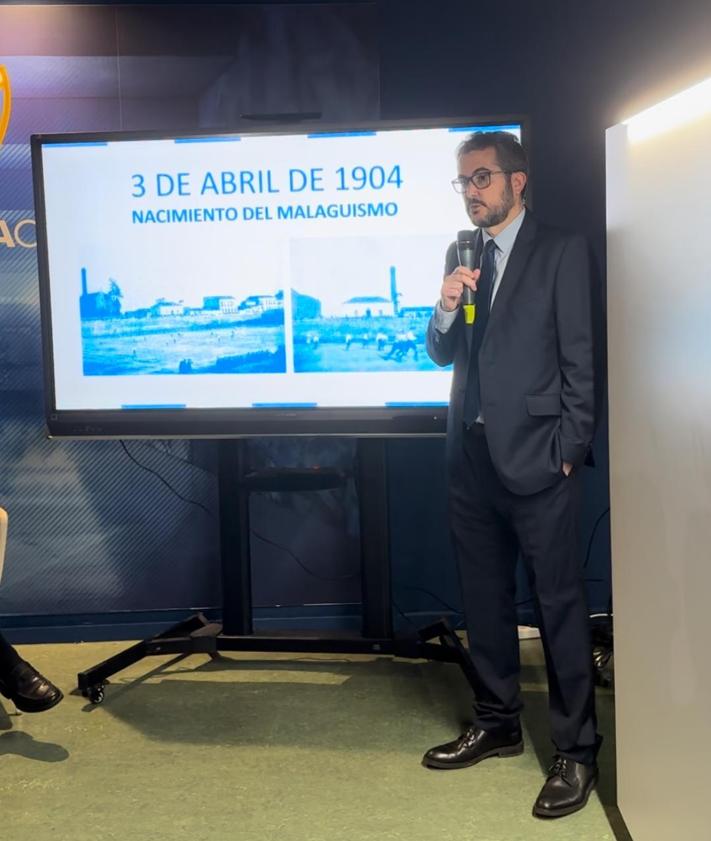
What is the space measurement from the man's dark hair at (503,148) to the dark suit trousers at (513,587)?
68 centimetres

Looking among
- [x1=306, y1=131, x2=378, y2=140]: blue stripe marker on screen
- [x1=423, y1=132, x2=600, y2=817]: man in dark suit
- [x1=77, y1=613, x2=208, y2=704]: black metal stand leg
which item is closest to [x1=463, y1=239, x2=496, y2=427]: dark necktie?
[x1=423, y1=132, x2=600, y2=817]: man in dark suit

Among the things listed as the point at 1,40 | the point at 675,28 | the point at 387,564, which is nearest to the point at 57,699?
the point at 387,564

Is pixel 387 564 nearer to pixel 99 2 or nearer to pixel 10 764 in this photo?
pixel 10 764

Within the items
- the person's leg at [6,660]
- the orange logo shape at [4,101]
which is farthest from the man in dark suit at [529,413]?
the orange logo shape at [4,101]

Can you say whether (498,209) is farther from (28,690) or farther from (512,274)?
(28,690)

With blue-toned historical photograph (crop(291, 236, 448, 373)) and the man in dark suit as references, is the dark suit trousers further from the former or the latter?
blue-toned historical photograph (crop(291, 236, 448, 373))

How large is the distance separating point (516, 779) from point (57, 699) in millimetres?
1414

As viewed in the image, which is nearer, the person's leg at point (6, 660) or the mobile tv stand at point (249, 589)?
the person's leg at point (6, 660)

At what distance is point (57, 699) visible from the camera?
324cm

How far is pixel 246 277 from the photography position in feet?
11.4

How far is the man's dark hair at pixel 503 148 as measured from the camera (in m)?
2.70

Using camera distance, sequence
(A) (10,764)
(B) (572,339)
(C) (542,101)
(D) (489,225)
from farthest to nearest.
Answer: (C) (542,101), (A) (10,764), (D) (489,225), (B) (572,339)

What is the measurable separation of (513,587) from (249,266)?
1.36 metres

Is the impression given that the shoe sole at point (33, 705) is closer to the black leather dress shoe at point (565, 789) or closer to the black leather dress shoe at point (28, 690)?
the black leather dress shoe at point (28, 690)
